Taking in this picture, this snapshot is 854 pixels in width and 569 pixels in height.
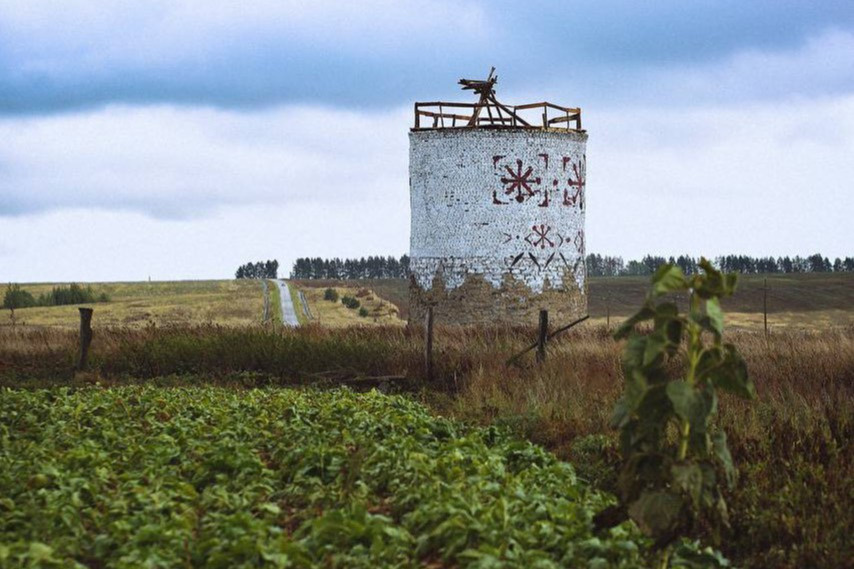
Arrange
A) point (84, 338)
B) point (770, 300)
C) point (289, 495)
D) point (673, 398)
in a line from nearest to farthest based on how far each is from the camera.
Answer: point (673, 398), point (289, 495), point (84, 338), point (770, 300)

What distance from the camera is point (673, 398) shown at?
6.65 meters

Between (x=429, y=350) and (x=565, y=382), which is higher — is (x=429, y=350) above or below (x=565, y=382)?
above

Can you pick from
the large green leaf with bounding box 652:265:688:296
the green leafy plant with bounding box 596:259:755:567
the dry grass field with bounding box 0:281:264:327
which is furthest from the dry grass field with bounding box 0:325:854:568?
the dry grass field with bounding box 0:281:264:327

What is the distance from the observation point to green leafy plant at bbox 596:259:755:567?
6797mm

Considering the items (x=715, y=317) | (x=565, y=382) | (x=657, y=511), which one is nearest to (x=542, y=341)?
(x=565, y=382)

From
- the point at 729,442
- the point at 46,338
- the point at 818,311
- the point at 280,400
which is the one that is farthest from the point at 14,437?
the point at 818,311

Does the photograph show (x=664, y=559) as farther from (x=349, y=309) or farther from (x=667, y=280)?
(x=349, y=309)

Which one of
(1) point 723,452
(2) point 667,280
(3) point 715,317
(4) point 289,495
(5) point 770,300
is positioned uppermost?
(2) point 667,280

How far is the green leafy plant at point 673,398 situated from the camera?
6797 mm

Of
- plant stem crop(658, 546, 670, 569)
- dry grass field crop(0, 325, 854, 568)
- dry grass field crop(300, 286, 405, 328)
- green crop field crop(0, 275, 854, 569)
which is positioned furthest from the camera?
dry grass field crop(300, 286, 405, 328)

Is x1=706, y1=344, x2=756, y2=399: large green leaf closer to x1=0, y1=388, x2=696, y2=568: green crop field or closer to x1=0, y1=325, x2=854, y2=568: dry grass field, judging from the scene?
x1=0, y1=388, x2=696, y2=568: green crop field

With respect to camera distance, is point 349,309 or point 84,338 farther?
point 349,309

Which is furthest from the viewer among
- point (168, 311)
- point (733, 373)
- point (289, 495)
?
point (168, 311)

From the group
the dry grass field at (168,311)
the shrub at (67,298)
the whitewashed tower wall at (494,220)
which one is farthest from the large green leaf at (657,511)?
the shrub at (67,298)
